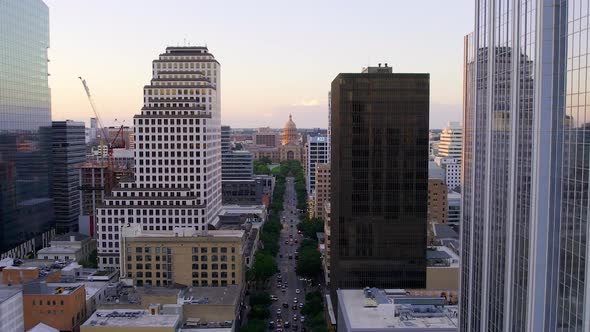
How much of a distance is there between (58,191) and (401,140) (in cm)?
13439

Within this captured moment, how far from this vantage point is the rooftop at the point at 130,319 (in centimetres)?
7912

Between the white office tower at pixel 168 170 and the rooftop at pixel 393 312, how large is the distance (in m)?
59.4

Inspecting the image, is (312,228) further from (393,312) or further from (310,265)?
(393,312)

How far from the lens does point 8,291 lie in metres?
84.5

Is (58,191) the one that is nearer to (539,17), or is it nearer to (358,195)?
(358,195)

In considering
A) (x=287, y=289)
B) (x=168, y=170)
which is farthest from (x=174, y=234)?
(x=287, y=289)

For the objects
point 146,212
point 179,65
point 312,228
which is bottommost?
point 312,228

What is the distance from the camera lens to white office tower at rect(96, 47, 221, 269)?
13575cm

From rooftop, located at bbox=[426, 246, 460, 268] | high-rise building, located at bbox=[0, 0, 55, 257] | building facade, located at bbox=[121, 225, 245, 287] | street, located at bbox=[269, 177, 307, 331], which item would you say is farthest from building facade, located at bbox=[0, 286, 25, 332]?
high-rise building, located at bbox=[0, 0, 55, 257]

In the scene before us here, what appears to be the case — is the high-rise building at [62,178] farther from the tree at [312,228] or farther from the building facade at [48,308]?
the building facade at [48,308]

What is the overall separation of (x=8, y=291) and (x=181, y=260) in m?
31.1

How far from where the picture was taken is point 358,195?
100625 mm

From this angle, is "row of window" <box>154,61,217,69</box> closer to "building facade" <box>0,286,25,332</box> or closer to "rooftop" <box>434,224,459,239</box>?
"rooftop" <box>434,224,459,239</box>

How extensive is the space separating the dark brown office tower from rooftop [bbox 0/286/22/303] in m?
51.1
